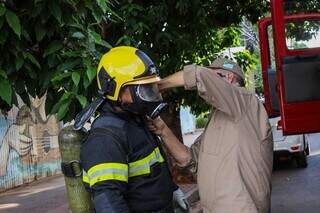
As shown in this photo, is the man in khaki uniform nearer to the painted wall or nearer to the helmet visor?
the helmet visor

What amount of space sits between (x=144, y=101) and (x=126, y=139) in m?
0.20

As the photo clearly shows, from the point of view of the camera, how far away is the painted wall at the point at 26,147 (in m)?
13.9

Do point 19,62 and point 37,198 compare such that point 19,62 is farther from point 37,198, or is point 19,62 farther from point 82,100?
point 37,198

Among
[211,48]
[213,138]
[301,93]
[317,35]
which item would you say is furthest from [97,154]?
[211,48]

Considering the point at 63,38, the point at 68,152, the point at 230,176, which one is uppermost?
the point at 63,38

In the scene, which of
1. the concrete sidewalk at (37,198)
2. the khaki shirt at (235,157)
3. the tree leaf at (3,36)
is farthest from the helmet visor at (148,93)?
the concrete sidewalk at (37,198)

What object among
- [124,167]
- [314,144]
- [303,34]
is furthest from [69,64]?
[314,144]

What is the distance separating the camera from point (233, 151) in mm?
3193

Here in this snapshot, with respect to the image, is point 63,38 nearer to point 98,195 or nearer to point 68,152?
point 68,152

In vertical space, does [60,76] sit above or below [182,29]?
below

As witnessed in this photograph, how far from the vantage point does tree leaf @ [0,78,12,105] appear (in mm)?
3045

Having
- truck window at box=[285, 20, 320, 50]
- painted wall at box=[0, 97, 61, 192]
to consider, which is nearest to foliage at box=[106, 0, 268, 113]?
truck window at box=[285, 20, 320, 50]

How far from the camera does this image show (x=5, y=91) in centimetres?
306

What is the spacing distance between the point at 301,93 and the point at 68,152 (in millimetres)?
4377
